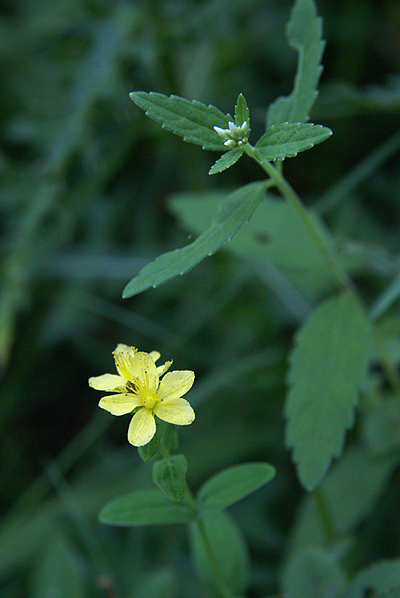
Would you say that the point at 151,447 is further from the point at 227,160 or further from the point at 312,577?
the point at 312,577

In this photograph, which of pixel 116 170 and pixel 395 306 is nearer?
pixel 395 306

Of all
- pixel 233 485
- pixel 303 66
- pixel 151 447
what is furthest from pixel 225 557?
pixel 303 66

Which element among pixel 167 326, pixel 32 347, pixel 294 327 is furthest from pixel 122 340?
pixel 294 327

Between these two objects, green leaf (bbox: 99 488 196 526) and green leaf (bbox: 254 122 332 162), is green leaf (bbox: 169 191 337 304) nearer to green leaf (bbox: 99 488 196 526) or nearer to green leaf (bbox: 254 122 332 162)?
green leaf (bbox: 254 122 332 162)

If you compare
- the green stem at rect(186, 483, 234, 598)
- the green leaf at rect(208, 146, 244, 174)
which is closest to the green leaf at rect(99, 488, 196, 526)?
the green stem at rect(186, 483, 234, 598)

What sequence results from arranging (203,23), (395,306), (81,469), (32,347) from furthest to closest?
(32,347), (203,23), (81,469), (395,306)

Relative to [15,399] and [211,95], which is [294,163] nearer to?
[211,95]

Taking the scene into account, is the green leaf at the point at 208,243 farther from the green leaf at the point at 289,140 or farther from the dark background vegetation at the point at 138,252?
the dark background vegetation at the point at 138,252
